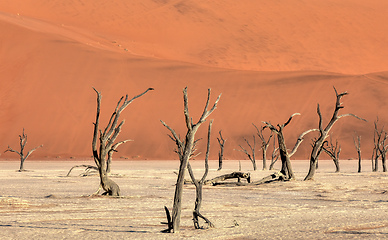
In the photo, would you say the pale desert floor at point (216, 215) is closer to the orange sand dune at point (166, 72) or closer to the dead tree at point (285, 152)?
the dead tree at point (285, 152)

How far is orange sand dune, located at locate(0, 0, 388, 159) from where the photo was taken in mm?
55562

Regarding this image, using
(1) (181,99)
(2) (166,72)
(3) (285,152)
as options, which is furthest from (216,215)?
(2) (166,72)

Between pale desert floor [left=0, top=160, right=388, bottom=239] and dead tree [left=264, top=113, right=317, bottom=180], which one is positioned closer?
pale desert floor [left=0, top=160, right=388, bottom=239]

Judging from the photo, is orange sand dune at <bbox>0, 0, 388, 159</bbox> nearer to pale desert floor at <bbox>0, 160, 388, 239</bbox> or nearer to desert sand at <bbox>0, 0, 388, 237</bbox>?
desert sand at <bbox>0, 0, 388, 237</bbox>

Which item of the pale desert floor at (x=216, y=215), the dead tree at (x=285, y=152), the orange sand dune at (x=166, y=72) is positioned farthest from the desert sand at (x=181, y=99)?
the dead tree at (x=285, y=152)

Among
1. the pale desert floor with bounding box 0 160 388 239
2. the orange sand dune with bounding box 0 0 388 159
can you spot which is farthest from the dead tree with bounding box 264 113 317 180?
the orange sand dune with bounding box 0 0 388 159

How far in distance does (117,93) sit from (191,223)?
49362 millimetres

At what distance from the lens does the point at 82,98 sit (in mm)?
58188

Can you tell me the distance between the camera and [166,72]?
63.3m

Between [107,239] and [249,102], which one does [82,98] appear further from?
[107,239]

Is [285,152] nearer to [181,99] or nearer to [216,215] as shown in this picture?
[216,215]

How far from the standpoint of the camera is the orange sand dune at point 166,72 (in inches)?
2188

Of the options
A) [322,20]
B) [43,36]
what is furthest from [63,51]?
[322,20]

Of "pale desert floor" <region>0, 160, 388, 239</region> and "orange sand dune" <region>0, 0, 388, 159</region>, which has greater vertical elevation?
"orange sand dune" <region>0, 0, 388, 159</region>
